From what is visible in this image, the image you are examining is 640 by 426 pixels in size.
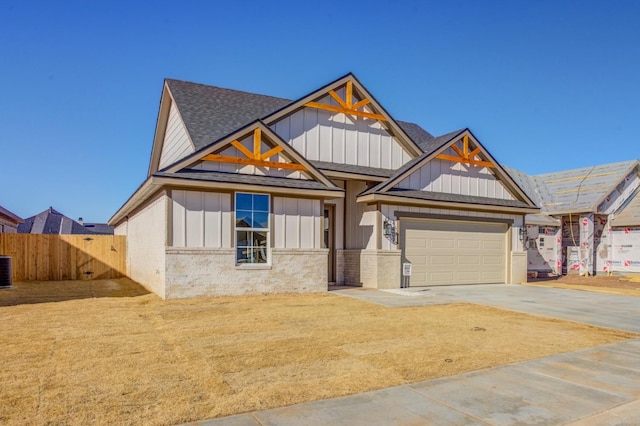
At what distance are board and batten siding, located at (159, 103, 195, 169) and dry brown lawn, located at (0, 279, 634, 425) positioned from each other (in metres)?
5.67

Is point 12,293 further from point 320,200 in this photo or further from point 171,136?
point 320,200

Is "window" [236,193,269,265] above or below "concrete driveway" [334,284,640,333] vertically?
above

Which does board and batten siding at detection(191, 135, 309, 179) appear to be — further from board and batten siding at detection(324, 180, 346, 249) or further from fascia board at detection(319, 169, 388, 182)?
board and batten siding at detection(324, 180, 346, 249)

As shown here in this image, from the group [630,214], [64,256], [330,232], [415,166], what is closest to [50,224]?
[64,256]

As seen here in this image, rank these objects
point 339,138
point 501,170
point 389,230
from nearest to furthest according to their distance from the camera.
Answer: point 389,230 < point 339,138 < point 501,170

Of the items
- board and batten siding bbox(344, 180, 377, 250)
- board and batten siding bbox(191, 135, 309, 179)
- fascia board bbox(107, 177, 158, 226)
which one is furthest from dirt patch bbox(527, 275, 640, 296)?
fascia board bbox(107, 177, 158, 226)

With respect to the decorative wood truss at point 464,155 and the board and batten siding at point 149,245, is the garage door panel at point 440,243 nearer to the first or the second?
the decorative wood truss at point 464,155

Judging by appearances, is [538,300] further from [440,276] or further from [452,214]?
[452,214]

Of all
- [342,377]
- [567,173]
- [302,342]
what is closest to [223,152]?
→ [302,342]

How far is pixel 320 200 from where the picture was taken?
13891 mm

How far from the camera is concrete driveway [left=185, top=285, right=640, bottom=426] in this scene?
166 inches

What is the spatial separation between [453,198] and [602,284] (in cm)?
769

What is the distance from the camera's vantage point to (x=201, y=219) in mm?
12055

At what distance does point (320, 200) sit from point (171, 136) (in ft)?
24.0
